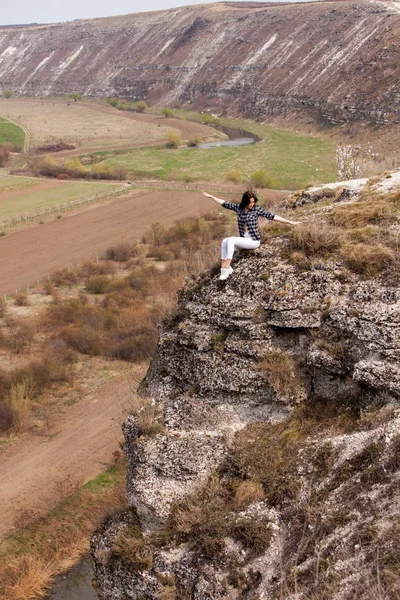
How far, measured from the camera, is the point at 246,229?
12609mm

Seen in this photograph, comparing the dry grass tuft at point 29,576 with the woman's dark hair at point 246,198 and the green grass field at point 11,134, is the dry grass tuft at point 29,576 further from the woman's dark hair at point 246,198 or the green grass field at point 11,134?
the green grass field at point 11,134

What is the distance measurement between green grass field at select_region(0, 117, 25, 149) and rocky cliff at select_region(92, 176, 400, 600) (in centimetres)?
8379

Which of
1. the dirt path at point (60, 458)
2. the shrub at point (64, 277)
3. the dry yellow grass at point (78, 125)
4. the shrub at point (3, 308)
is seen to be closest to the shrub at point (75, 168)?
the dry yellow grass at point (78, 125)

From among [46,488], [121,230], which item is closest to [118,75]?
[121,230]

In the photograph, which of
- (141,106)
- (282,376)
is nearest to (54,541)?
(282,376)

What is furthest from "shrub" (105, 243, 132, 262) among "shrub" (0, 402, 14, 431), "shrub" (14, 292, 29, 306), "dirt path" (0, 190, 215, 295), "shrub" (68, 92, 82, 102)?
→ "shrub" (68, 92, 82, 102)

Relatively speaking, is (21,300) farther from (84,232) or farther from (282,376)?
(282,376)

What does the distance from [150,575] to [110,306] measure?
22.7m

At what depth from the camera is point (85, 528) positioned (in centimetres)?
1662

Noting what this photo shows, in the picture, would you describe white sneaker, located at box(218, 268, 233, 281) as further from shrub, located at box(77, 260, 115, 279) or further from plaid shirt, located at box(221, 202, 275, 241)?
shrub, located at box(77, 260, 115, 279)

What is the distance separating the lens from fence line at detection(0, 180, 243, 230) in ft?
169

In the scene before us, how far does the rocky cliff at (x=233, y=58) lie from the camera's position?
91.2 meters

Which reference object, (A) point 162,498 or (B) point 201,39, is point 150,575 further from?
(B) point 201,39

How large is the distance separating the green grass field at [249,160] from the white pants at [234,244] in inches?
1925
